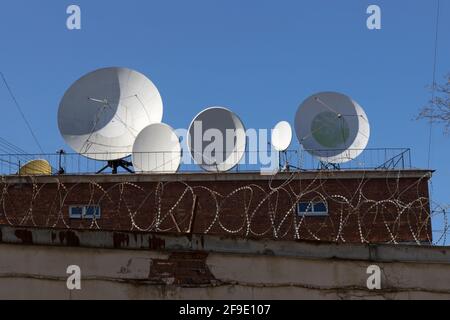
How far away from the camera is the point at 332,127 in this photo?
120 ft

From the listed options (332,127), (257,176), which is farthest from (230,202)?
(332,127)

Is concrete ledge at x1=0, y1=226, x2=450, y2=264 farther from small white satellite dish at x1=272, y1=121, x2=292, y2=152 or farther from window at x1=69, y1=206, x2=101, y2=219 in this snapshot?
window at x1=69, y1=206, x2=101, y2=219

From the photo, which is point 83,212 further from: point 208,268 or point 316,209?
point 208,268

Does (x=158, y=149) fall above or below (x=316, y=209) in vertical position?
above

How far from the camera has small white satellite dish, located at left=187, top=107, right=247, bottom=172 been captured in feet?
117

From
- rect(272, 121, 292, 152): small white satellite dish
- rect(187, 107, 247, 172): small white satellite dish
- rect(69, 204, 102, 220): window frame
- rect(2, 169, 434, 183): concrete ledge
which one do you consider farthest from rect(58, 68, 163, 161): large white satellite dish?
Result: rect(272, 121, 292, 152): small white satellite dish

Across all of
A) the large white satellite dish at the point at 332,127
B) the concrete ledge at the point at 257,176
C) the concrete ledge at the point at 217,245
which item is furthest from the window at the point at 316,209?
the concrete ledge at the point at 217,245

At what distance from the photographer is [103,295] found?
12328mm

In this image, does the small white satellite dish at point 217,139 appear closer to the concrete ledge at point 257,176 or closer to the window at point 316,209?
the concrete ledge at point 257,176

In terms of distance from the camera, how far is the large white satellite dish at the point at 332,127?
36719mm

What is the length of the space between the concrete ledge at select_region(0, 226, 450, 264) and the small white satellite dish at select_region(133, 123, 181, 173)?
2388cm

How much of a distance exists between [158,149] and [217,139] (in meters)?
2.81

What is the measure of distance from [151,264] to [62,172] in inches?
1100

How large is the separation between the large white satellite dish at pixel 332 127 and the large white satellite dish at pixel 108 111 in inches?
255
